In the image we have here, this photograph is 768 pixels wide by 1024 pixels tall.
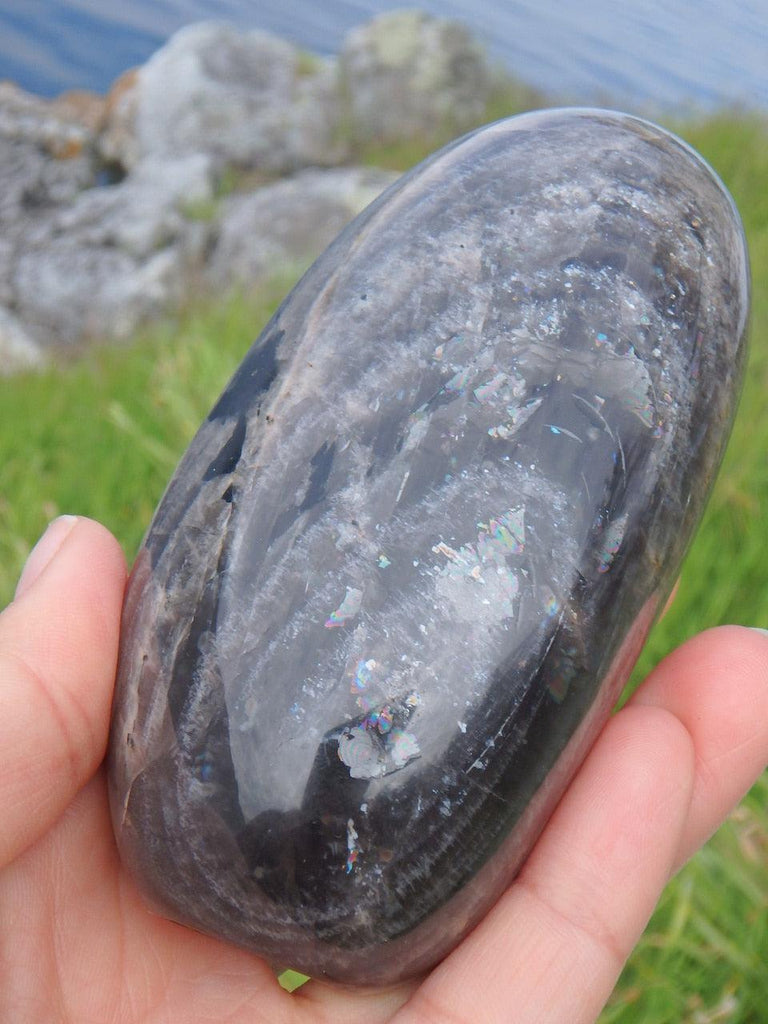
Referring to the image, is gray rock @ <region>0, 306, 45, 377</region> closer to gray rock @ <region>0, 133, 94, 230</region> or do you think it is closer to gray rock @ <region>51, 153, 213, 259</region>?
gray rock @ <region>51, 153, 213, 259</region>

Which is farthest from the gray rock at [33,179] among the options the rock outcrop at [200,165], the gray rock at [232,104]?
the gray rock at [232,104]

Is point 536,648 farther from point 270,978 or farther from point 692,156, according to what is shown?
point 692,156

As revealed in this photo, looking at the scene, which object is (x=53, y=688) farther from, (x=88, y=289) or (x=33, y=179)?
(x=33, y=179)

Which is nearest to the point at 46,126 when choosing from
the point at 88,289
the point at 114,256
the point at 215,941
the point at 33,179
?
the point at 33,179

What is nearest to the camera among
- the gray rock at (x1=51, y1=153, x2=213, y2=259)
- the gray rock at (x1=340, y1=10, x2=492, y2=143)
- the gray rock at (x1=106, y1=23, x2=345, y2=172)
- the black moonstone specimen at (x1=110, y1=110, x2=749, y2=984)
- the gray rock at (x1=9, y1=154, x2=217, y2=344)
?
the black moonstone specimen at (x1=110, y1=110, x2=749, y2=984)

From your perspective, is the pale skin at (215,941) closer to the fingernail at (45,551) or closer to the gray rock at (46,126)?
the fingernail at (45,551)

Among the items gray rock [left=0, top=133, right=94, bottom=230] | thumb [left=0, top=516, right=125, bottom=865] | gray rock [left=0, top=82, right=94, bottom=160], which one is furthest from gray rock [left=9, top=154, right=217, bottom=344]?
thumb [left=0, top=516, right=125, bottom=865]

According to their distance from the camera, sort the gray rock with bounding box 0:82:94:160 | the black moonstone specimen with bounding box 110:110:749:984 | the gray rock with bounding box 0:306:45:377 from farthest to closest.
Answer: the gray rock with bounding box 0:82:94:160 < the gray rock with bounding box 0:306:45:377 < the black moonstone specimen with bounding box 110:110:749:984
